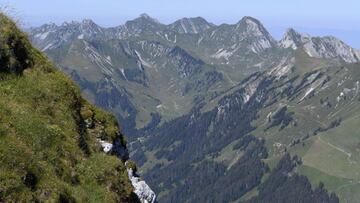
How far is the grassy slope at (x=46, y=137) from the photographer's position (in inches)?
1011

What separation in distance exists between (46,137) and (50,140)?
1.15ft

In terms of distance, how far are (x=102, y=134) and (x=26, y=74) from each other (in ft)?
23.2

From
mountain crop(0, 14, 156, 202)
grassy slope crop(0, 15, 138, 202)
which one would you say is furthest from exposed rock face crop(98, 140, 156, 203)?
grassy slope crop(0, 15, 138, 202)

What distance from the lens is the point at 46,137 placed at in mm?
29969

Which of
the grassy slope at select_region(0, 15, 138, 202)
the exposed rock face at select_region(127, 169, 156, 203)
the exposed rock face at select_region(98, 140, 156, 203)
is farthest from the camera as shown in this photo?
the exposed rock face at select_region(127, 169, 156, 203)

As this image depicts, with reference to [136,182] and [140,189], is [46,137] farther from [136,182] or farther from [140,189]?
[140,189]

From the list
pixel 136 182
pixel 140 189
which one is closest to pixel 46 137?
pixel 136 182

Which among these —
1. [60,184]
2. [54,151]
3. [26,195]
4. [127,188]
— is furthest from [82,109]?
[26,195]

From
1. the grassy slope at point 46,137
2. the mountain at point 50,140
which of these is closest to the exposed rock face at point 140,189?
the mountain at point 50,140

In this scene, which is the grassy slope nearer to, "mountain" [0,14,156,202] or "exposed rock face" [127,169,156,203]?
"mountain" [0,14,156,202]

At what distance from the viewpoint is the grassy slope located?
2567 centimetres

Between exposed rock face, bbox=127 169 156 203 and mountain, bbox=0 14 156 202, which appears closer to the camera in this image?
mountain, bbox=0 14 156 202

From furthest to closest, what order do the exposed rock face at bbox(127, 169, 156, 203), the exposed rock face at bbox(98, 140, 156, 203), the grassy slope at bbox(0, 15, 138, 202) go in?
the exposed rock face at bbox(127, 169, 156, 203) → the exposed rock face at bbox(98, 140, 156, 203) → the grassy slope at bbox(0, 15, 138, 202)

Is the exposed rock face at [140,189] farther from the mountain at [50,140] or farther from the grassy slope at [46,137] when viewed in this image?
the grassy slope at [46,137]
